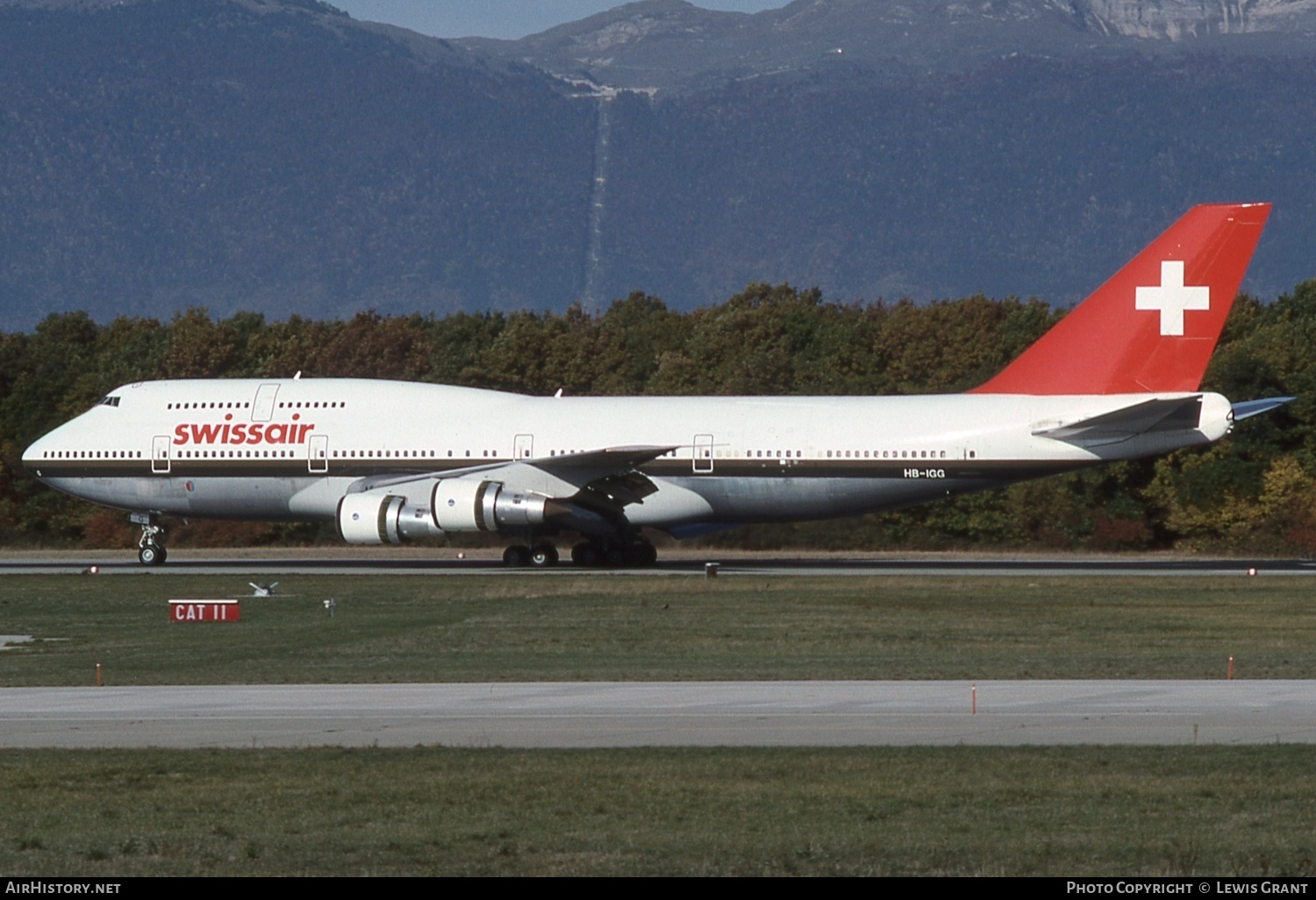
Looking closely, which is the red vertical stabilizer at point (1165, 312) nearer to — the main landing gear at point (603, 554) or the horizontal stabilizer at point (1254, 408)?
the horizontal stabilizer at point (1254, 408)

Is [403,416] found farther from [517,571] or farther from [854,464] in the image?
[854,464]

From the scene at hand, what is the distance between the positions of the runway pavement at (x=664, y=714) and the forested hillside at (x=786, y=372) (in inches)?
1173

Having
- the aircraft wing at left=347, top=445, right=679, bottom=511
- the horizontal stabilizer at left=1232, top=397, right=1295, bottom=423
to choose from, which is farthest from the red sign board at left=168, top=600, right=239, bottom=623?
the horizontal stabilizer at left=1232, top=397, right=1295, bottom=423

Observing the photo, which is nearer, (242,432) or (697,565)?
(242,432)

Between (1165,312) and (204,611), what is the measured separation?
21298 millimetres

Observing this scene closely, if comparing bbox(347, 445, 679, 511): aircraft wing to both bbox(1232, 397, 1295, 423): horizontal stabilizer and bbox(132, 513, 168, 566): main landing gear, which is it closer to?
bbox(132, 513, 168, 566): main landing gear

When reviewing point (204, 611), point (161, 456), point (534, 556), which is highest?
point (161, 456)

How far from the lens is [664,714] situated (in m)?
17.7

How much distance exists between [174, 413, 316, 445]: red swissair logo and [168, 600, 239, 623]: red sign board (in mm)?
13190

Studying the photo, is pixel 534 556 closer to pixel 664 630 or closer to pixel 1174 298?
pixel 664 630

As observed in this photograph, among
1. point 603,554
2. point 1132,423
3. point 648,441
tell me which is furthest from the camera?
point 603,554

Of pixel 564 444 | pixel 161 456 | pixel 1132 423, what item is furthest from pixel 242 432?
pixel 1132 423

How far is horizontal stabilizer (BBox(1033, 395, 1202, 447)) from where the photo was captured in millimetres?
36781

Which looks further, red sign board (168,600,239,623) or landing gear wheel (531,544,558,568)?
landing gear wheel (531,544,558,568)
